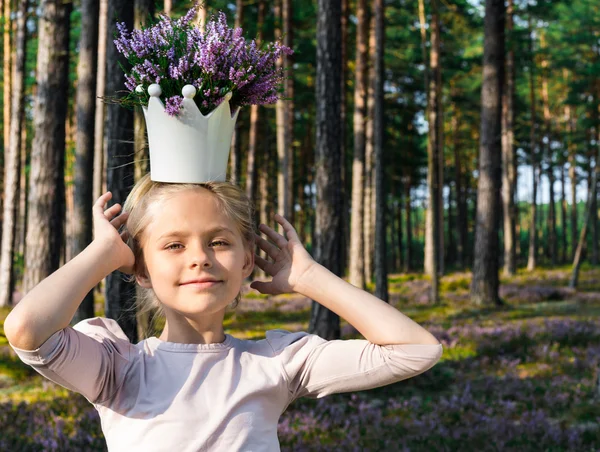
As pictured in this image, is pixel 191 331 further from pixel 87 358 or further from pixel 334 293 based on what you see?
pixel 334 293

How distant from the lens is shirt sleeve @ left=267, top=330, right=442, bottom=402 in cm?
230

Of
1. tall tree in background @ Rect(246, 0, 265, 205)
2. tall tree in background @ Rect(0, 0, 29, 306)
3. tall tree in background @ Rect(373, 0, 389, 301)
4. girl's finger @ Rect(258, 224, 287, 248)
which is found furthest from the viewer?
tall tree in background @ Rect(246, 0, 265, 205)

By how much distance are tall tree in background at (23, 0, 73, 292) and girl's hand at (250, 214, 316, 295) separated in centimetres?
930

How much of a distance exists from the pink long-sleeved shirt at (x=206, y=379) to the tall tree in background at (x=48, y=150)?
9.31m

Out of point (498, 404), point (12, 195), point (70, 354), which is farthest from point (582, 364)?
point (12, 195)

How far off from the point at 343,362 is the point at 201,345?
0.52m

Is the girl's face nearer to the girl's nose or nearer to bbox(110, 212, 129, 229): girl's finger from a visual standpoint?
the girl's nose

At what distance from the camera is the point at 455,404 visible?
791 centimetres

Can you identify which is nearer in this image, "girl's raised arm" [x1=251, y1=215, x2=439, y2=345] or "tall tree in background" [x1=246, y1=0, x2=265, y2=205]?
"girl's raised arm" [x1=251, y1=215, x2=439, y2=345]

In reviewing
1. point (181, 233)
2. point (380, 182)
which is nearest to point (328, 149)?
point (380, 182)

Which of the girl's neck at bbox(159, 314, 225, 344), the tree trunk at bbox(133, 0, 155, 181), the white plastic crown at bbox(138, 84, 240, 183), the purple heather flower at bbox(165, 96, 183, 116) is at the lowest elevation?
the girl's neck at bbox(159, 314, 225, 344)

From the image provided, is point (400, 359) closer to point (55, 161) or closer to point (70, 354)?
point (70, 354)

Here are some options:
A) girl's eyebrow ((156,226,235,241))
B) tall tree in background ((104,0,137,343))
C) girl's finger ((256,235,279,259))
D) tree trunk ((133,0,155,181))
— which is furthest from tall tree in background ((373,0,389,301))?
girl's eyebrow ((156,226,235,241))

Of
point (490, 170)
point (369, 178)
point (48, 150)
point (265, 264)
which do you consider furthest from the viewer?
point (369, 178)
